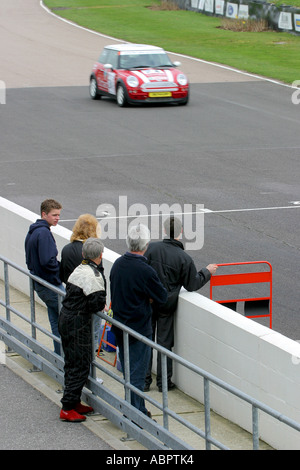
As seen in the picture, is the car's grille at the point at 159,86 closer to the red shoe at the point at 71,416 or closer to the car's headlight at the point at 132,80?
the car's headlight at the point at 132,80

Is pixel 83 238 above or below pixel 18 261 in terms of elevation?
above

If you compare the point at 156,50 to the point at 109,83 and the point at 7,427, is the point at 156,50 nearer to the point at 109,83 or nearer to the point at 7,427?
the point at 109,83

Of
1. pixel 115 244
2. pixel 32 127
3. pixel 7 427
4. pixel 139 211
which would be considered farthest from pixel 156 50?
pixel 7 427

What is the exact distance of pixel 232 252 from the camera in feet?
46.2

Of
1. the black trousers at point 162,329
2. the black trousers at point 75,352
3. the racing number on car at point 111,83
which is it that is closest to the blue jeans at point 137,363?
the black trousers at point 75,352

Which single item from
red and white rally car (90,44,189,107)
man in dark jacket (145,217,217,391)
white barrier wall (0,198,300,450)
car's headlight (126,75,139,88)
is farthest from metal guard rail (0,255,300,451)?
red and white rally car (90,44,189,107)

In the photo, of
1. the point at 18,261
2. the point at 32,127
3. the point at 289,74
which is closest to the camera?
the point at 18,261

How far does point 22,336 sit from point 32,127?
647 inches

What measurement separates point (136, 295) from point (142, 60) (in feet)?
70.0

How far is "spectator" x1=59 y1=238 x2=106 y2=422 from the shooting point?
8109 mm

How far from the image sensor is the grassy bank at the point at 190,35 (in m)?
38.5

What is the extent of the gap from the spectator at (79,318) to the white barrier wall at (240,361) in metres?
1.14
